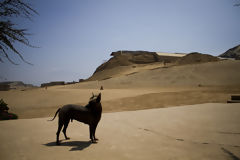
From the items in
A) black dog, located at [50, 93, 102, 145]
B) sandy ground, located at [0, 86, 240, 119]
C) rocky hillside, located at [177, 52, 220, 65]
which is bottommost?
sandy ground, located at [0, 86, 240, 119]

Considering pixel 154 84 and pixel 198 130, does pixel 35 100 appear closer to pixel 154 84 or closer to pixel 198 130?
pixel 198 130

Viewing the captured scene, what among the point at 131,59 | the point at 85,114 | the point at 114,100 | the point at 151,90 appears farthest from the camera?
the point at 131,59

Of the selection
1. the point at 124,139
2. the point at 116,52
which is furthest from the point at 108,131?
the point at 116,52

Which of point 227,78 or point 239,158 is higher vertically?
point 227,78

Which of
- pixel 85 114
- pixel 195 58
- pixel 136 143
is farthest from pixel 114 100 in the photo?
pixel 195 58

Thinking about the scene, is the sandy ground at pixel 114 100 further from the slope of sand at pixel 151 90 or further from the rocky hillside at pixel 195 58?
the rocky hillside at pixel 195 58

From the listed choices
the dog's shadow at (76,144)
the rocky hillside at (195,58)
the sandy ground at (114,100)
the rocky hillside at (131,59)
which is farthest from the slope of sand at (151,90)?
the rocky hillside at (131,59)

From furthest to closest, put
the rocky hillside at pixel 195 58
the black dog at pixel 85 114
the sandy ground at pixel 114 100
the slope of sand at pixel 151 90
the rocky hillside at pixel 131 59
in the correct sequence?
the rocky hillside at pixel 131 59
the rocky hillside at pixel 195 58
the slope of sand at pixel 151 90
the sandy ground at pixel 114 100
the black dog at pixel 85 114

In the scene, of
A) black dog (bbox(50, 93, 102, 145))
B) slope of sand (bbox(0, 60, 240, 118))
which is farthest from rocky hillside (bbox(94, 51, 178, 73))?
black dog (bbox(50, 93, 102, 145))

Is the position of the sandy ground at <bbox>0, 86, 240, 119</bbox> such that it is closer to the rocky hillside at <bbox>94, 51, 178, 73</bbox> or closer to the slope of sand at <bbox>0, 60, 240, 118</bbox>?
the slope of sand at <bbox>0, 60, 240, 118</bbox>

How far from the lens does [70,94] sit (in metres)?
20.6

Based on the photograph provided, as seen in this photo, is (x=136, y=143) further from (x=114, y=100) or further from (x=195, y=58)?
(x=195, y=58)

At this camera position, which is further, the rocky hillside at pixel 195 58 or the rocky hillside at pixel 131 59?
the rocky hillside at pixel 131 59

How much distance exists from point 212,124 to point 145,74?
30407 millimetres
